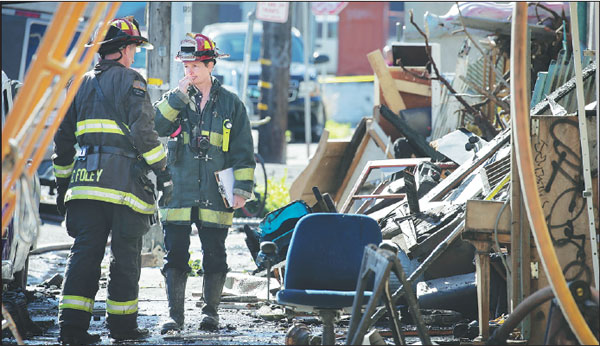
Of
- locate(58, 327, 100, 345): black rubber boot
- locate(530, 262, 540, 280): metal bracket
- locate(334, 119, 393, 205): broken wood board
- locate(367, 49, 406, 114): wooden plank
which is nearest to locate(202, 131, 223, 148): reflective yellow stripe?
locate(58, 327, 100, 345): black rubber boot

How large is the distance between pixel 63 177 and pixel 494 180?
3214mm

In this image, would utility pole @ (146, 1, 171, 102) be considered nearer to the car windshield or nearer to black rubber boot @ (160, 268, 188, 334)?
black rubber boot @ (160, 268, 188, 334)

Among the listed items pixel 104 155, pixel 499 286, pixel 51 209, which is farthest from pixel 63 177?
pixel 51 209

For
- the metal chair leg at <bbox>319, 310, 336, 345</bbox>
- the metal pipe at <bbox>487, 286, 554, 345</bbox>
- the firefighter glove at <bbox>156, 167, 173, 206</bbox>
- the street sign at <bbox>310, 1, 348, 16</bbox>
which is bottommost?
the metal chair leg at <bbox>319, 310, 336, 345</bbox>

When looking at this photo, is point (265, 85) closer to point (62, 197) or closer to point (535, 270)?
point (62, 197)

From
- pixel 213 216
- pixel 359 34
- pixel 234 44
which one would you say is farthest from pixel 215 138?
pixel 359 34

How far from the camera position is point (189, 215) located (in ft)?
21.2

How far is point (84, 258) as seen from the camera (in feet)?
19.4

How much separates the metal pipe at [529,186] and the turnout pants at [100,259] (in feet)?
8.57

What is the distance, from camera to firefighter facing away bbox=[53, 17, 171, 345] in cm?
589

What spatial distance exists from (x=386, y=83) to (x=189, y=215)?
202 inches

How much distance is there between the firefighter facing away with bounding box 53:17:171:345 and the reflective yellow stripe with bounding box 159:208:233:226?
1.24ft

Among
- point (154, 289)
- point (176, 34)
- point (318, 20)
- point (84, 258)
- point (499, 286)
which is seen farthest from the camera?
point (318, 20)

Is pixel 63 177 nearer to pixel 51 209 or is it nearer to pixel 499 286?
pixel 499 286
